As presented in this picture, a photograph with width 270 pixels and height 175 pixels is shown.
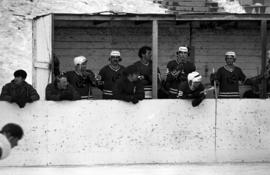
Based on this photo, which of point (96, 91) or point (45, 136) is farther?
point (96, 91)

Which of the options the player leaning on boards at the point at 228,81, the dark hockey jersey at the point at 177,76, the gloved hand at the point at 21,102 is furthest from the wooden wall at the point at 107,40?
the gloved hand at the point at 21,102

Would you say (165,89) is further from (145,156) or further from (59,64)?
(59,64)

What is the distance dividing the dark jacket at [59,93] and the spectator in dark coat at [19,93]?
0.23 metres

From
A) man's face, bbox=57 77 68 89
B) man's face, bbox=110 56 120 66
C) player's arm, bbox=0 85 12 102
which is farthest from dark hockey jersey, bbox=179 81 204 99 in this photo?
player's arm, bbox=0 85 12 102

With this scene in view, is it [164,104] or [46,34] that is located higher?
[46,34]

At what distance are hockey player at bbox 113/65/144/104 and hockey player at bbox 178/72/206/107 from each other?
75cm

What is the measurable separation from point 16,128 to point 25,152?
5692mm

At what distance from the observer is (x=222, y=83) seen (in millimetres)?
15383

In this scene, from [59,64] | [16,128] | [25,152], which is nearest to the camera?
[16,128]

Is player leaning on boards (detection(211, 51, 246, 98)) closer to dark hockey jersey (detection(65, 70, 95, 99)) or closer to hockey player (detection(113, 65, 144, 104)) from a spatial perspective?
hockey player (detection(113, 65, 144, 104))

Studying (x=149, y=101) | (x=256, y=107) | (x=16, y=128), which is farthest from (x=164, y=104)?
(x=16, y=128)

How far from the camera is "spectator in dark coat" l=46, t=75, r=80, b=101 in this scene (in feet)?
45.4

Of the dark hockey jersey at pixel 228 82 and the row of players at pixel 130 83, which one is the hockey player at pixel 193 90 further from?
the dark hockey jersey at pixel 228 82

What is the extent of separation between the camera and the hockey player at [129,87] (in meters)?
14.0
